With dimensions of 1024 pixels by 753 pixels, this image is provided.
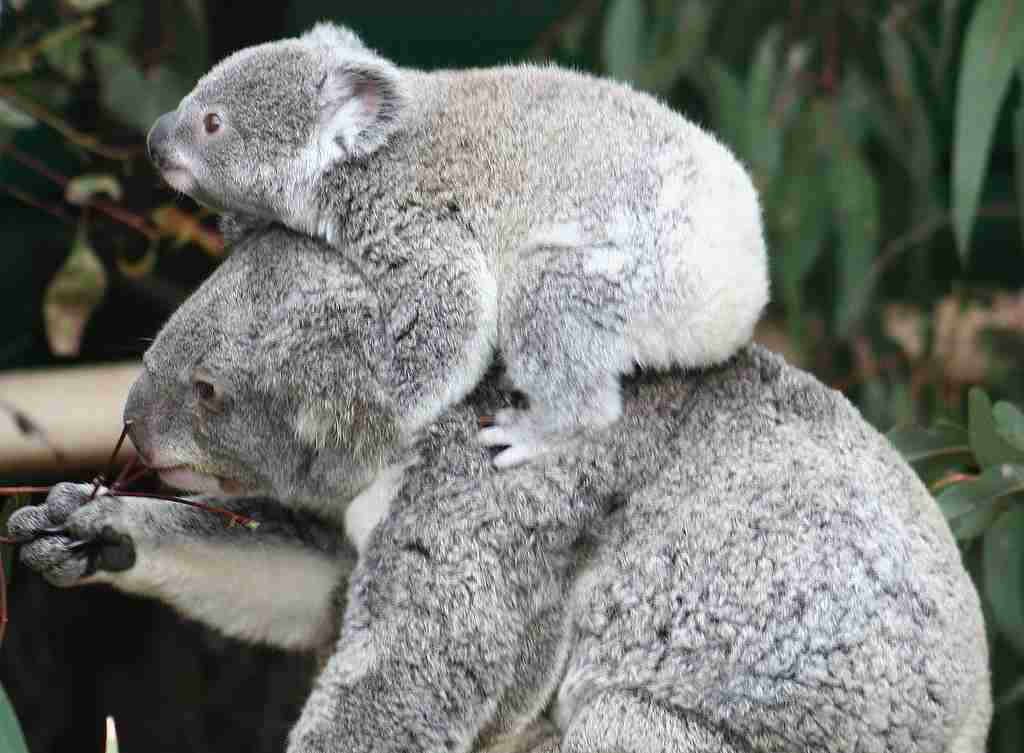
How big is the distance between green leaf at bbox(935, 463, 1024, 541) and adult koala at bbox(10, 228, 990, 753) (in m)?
0.55

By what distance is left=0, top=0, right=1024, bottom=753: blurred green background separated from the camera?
151 inches

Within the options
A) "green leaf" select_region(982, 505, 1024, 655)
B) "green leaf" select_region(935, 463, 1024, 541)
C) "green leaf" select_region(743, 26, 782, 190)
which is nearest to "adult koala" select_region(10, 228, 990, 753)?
"green leaf" select_region(935, 463, 1024, 541)

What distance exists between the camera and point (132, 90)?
3.73 meters

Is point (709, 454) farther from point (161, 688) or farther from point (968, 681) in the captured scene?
point (161, 688)

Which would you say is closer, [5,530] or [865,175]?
[5,530]

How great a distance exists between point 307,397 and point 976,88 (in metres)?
1.88

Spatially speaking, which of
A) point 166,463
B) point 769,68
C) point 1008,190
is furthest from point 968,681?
point 1008,190

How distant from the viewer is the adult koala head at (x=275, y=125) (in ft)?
7.04

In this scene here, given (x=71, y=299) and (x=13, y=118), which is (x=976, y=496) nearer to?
(x=71, y=299)

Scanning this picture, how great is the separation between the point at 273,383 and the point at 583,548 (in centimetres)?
51

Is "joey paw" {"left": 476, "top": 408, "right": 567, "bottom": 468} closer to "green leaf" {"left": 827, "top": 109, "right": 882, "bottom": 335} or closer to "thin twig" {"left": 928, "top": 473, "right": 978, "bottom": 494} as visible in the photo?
"thin twig" {"left": 928, "top": 473, "right": 978, "bottom": 494}

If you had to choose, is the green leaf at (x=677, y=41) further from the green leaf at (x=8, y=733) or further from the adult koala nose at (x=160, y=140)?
the green leaf at (x=8, y=733)

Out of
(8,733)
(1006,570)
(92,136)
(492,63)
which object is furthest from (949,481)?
(92,136)

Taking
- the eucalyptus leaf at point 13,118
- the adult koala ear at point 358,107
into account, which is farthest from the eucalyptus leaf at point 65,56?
the adult koala ear at point 358,107
